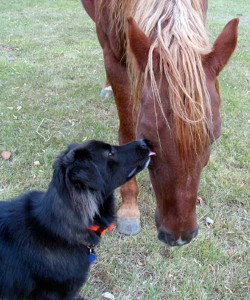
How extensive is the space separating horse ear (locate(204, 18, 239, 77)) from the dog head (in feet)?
1.55

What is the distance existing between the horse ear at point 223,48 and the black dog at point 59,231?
0.48m

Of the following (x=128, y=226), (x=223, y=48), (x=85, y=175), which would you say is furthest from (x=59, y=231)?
(x=223, y=48)

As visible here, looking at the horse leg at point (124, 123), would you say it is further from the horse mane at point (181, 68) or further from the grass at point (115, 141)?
the horse mane at point (181, 68)

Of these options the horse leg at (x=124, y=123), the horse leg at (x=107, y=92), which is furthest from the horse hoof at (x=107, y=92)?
the horse leg at (x=124, y=123)

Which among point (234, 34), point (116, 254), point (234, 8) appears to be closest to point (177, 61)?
point (234, 34)

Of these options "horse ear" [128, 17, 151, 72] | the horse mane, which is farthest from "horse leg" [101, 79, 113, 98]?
"horse ear" [128, 17, 151, 72]

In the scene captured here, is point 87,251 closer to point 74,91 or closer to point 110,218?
point 110,218

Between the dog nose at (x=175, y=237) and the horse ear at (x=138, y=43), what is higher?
the horse ear at (x=138, y=43)

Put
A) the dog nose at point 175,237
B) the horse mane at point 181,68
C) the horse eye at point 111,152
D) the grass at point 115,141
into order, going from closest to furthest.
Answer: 1. the horse mane at point 181,68
2. the dog nose at point 175,237
3. the horse eye at point 111,152
4. the grass at point 115,141

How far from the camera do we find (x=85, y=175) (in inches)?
66.5

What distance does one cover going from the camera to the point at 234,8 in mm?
11508

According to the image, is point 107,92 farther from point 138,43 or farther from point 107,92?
point 138,43

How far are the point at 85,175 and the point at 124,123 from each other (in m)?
1.08

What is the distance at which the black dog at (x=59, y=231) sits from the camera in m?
1.83
